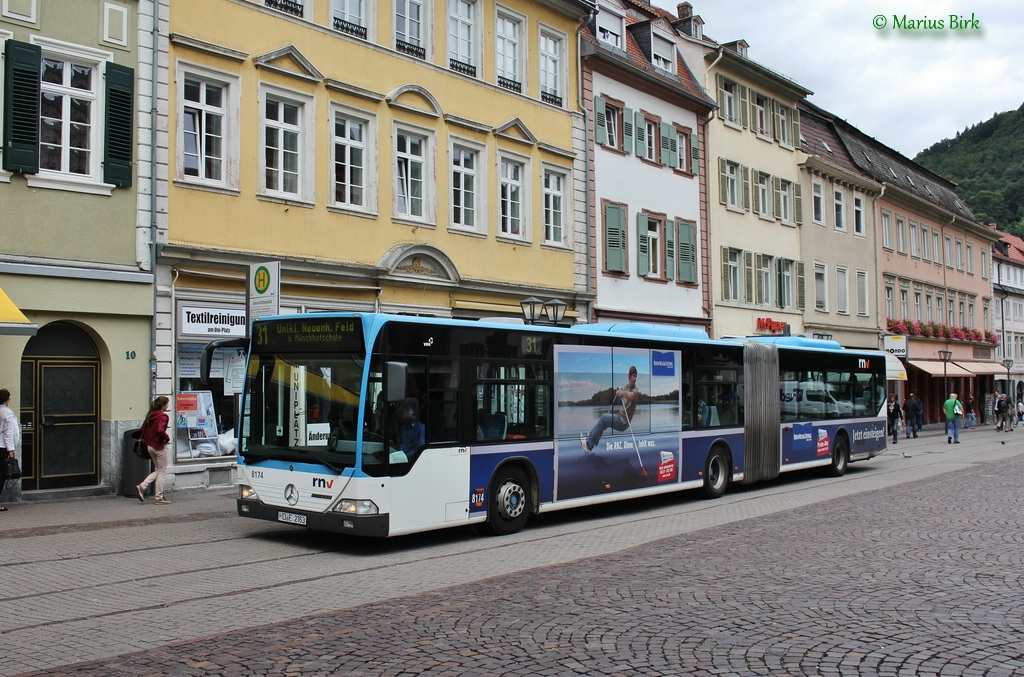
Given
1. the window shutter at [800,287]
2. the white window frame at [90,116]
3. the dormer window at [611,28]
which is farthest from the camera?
the window shutter at [800,287]

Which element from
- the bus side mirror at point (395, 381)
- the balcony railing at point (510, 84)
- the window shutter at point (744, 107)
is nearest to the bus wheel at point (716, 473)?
the bus side mirror at point (395, 381)

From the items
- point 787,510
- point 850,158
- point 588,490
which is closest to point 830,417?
point 787,510

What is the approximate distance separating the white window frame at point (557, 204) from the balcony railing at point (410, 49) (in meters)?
4.90

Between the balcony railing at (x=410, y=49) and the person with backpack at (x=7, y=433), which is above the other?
the balcony railing at (x=410, y=49)

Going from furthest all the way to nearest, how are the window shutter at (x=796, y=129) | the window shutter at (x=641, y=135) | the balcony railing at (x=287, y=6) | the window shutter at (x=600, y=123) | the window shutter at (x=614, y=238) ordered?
the window shutter at (x=796, y=129) < the window shutter at (x=641, y=135) < the window shutter at (x=614, y=238) < the window shutter at (x=600, y=123) < the balcony railing at (x=287, y=6)

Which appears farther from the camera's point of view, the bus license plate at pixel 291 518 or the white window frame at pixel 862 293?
the white window frame at pixel 862 293

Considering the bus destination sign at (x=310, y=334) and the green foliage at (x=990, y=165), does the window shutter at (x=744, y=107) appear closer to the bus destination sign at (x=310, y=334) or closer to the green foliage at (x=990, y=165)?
the bus destination sign at (x=310, y=334)

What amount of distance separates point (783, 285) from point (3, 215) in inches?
1145

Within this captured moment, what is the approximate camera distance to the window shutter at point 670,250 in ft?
102

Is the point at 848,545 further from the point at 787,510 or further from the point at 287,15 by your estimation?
the point at 287,15

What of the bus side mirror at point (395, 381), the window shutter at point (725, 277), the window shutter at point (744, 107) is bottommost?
the bus side mirror at point (395, 381)

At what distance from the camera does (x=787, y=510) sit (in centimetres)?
1506

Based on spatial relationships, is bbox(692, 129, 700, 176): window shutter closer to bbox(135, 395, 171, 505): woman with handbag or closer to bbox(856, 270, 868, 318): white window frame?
bbox(856, 270, 868, 318): white window frame

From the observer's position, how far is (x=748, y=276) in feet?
117
